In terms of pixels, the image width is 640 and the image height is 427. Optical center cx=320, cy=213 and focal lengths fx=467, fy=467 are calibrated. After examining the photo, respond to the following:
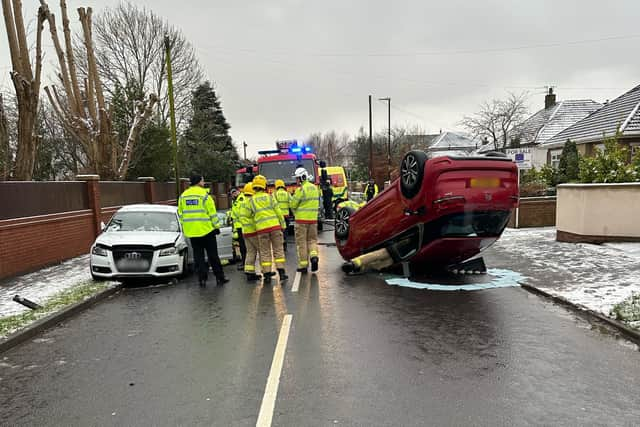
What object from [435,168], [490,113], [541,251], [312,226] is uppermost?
[490,113]

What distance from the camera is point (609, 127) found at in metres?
21.5

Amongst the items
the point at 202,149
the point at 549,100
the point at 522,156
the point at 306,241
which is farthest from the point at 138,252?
the point at 549,100

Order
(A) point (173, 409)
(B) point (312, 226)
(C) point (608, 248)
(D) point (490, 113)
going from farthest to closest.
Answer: (D) point (490, 113)
(C) point (608, 248)
(B) point (312, 226)
(A) point (173, 409)

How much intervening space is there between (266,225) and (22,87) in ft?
26.8

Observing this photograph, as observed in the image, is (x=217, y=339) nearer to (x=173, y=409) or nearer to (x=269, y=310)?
(x=269, y=310)

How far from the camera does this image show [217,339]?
17.2ft

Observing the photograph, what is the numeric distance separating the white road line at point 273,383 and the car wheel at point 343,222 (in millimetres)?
4287

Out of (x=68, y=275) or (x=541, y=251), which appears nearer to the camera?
(x=68, y=275)

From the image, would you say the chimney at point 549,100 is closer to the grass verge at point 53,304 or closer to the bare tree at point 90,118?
the bare tree at point 90,118

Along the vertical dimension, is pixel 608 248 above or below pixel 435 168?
below

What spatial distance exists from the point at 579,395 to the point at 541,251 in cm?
767

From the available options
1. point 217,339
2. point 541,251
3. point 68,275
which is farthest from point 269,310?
point 541,251

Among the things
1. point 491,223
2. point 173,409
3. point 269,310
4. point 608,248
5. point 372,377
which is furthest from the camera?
point 608,248

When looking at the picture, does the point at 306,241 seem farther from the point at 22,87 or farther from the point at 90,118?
the point at 90,118
